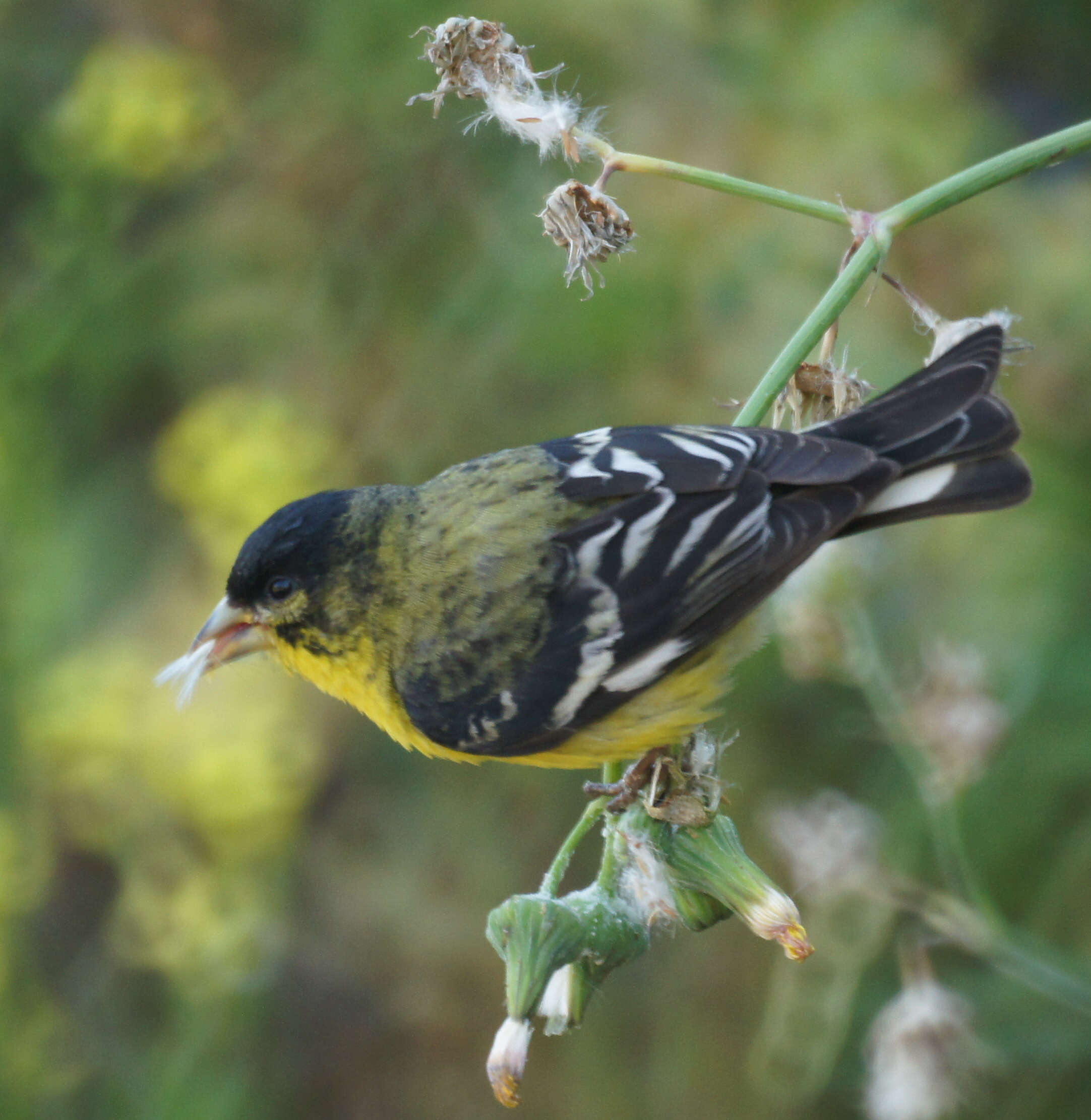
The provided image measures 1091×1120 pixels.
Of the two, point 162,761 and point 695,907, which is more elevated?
point 162,761

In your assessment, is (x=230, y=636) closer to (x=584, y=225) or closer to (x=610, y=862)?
(x=610, y=862)

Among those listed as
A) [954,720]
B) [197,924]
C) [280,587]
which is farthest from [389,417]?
[954,720]

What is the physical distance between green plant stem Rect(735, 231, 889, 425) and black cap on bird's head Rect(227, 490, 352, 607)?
3.30 ft

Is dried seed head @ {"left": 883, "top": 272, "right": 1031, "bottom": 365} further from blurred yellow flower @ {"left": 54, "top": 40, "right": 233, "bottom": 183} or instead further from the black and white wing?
blurred yellow flower @ {"left": 54, "top": 40, "right": 233, "bottom": 183}

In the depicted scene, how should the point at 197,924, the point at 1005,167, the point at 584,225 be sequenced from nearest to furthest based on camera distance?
the point at 1005,167 → the point at 584,225 → the point at 197,924

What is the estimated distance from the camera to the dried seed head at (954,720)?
99.0 inches

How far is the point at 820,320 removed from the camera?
1.77 meters

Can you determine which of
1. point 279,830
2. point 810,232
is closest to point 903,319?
point 810,232

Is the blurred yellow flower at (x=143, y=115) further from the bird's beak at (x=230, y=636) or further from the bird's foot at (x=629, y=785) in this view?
the bird's foot at (x=629, y=785)

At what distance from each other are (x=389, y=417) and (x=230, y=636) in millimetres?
1514

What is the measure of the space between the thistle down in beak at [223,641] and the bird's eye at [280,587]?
0.21 ft

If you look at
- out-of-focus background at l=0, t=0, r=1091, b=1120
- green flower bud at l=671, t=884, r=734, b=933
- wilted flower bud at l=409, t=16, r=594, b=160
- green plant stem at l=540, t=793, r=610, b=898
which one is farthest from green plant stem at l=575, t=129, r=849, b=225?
out-of-focus background at l=0, t=0, r=1091, b=1120

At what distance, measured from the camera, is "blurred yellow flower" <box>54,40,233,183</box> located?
3.62m

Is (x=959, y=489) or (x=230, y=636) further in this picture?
(x=230, y=636)
